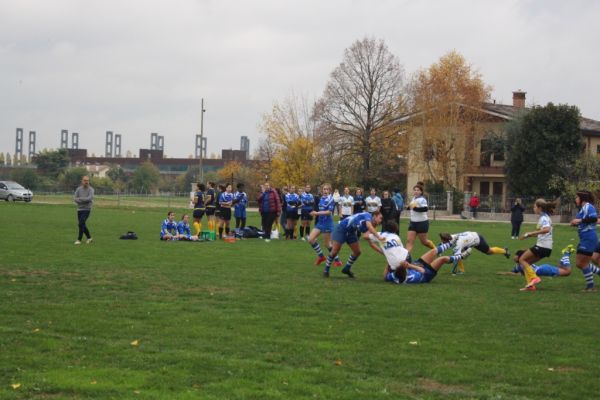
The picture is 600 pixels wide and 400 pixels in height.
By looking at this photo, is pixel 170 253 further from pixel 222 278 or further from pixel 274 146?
pixel 274 146

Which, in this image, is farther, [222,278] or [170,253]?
[170,253]

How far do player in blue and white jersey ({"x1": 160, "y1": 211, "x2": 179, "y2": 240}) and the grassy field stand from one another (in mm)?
7668

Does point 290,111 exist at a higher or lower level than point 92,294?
higher

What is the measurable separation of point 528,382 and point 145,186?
90924mm

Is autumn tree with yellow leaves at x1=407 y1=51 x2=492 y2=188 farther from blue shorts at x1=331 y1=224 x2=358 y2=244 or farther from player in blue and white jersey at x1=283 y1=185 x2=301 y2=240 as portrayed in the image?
blue shorts at x1=331 y1=224 x2=358 y2=244

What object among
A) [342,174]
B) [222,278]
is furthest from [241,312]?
[342,174]

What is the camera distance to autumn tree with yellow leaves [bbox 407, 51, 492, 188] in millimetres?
Answer: 59688

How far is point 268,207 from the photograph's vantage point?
26.1 m

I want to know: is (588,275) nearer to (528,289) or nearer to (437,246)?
(528,289)

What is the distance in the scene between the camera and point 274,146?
7012cm

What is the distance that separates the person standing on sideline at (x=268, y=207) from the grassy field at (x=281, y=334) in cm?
918

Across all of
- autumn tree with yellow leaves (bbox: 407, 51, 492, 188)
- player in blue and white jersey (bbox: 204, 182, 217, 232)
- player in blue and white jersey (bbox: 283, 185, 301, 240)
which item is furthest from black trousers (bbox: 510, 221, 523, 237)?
autumn tree with yellow leaves (bbox: 407, 51, 492, 188)

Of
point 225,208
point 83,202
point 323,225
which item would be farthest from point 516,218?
point 83,202

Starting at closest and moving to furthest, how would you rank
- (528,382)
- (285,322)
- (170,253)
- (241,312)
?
(528,382) → (285,322) → (241,312) → (170,253)
